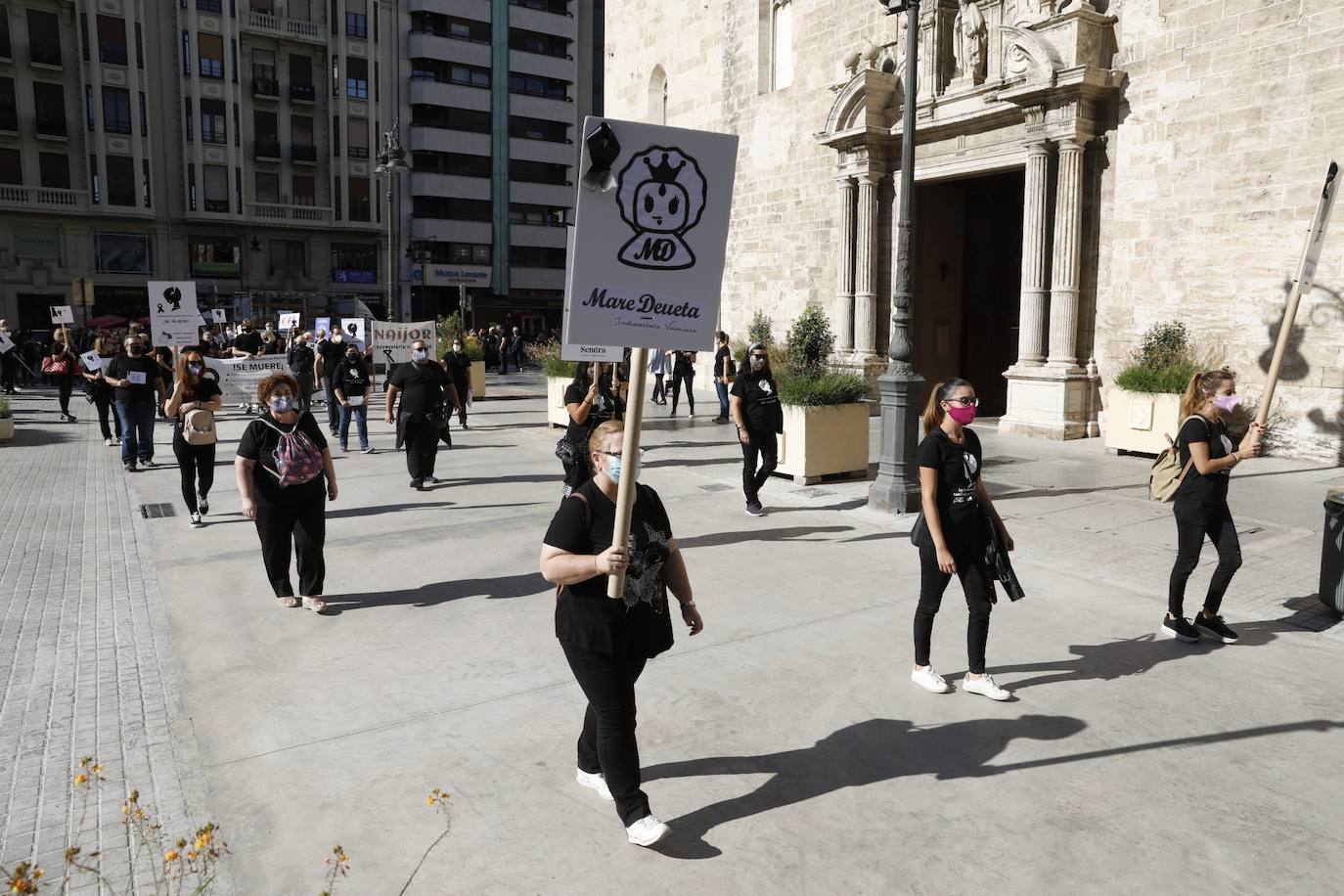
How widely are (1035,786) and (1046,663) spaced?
1.74 metres

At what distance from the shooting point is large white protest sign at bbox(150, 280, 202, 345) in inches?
616

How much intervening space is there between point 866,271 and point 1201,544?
1545 centimetres

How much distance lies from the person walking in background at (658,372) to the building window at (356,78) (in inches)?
1433

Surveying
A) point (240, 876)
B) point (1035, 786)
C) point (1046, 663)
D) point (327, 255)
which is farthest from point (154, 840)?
point (327, 255)

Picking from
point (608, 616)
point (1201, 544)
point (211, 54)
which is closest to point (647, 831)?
point (608, 616)

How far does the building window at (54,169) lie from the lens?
44134 mm

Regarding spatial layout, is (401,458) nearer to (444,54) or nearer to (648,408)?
(648,408)

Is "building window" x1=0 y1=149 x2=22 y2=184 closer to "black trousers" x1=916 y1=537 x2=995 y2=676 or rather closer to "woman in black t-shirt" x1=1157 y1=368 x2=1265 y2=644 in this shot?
"black trousers" x1=916 y1=537 x2=995 y2=676

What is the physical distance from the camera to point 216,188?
1890 inches

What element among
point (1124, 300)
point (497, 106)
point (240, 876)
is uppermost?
point (497, 106)

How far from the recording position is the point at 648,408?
21594 mm

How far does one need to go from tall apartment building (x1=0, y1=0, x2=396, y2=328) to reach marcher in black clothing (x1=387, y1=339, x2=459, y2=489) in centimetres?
3664

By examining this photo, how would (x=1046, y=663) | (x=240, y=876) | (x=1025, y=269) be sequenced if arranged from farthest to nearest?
(x=1025, y=269)
(x=1046, y=663)
(x=240, y=876)

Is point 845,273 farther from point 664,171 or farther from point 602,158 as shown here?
point 602,158
